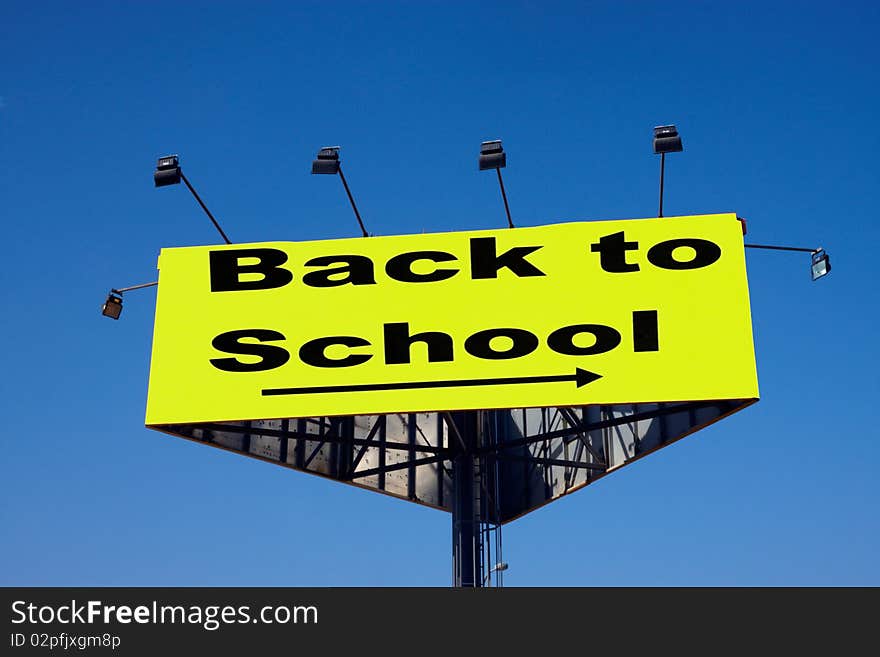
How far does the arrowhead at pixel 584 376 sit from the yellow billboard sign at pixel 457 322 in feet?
0.08

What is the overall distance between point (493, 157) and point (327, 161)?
11.0 feet

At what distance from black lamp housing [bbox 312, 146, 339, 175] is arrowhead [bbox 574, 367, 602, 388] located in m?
6.29

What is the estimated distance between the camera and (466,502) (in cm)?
2697

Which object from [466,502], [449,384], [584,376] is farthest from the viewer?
[466,502]

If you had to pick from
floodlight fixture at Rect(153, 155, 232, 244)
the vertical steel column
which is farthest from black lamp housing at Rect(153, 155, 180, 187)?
the vertical steel column

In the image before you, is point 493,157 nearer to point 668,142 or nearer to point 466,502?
point 668,142

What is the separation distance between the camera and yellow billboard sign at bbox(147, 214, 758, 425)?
23.0 meters

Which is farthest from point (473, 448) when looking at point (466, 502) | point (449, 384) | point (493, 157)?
point (493, 157)

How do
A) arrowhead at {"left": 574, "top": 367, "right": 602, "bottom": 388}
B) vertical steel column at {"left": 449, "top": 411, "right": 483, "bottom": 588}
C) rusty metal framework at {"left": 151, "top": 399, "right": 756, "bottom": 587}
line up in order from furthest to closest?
1. vertical steel column at {"left": 449, "top": 411, "right": 483, "bottom": 588}
2. rusty metal framework at {"left": 151, "top": 399, "right": 756, "bottom": 587}
3. arrowhead at {"left": 574, "top": 367, "right": 602, "bottom": 388}

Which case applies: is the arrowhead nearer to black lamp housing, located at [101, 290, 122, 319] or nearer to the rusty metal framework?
the rusty metal framework

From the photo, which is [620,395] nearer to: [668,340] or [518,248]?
[668,340]

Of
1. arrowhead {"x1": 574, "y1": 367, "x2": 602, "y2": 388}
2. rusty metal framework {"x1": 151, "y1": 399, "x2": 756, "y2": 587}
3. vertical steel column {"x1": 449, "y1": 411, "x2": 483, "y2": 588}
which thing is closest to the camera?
arrowhead {"x1": 574, "y1": 367, "x2": 602, "y2": 388}

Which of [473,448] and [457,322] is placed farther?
[473,448]

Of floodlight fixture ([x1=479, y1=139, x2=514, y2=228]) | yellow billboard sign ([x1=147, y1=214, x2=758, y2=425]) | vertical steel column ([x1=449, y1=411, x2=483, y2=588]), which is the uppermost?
floodlight fixture ([x1=479, y1=139, x2=514, y2=228])
